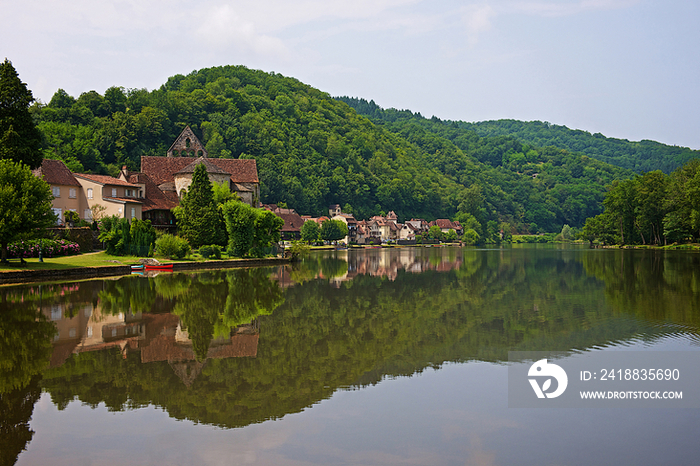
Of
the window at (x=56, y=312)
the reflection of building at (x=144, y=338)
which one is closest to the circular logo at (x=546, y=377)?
the reflection of building at (x=144, y=338)

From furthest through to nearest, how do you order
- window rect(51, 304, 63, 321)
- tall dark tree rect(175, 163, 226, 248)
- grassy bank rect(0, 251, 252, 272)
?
1. tall dark tree rect(175, 163, 226, 248)
2. grassy bank rect(0, 251, 252, 272)
3. window rect(51, 304, 63, 321)

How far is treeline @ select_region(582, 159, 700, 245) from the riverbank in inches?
2547

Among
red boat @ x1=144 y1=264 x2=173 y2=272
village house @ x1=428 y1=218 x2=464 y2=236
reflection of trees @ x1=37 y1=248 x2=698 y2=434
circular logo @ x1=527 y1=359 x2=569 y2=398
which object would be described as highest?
village house @ x1=428 y1=218 x2=464 y2=236

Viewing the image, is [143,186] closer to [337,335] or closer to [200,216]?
[200,216]

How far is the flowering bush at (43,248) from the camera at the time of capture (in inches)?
1405

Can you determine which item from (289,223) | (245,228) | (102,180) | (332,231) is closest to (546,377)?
(245,228)

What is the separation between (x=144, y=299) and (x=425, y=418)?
1791 cm

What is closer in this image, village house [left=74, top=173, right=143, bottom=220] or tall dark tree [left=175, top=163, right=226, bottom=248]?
tall dark tree [left=175, top=163, right=226, bottom=248]

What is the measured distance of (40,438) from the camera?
8.28 metres

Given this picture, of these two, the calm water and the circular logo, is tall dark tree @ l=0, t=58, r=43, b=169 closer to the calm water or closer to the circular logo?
the calm water

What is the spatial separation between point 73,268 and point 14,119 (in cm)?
1129

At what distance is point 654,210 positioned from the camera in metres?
90.5

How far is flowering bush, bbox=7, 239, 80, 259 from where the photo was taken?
1405 inches

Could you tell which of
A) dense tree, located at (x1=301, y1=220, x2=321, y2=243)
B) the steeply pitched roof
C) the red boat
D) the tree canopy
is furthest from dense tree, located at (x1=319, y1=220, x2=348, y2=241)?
the red boat
